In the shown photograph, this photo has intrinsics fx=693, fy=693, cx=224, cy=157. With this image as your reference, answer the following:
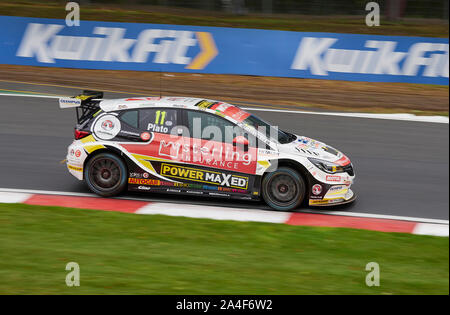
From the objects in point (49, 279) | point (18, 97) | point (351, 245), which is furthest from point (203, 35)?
point (49, 279)

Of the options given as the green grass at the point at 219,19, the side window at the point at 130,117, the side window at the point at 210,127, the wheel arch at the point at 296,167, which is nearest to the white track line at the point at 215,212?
the wheel arch at the point at 296,167

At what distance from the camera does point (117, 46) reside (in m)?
21.7

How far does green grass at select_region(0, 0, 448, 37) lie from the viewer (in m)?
25.2

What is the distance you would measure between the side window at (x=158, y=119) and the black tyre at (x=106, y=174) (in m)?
0.70

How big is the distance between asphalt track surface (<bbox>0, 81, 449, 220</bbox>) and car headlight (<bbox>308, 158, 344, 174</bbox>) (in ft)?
2.95

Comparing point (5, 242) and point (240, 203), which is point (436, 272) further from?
point (5, 242)

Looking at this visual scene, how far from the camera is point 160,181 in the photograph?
1086 centimetres

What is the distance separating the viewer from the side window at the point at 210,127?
34.6 feet

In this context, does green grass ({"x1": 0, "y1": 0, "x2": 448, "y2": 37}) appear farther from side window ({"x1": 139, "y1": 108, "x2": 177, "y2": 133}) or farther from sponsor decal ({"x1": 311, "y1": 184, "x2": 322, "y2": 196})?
sponsor decal ({"x1": 311, "y1": 184, "x2": 322, "y2": 196})

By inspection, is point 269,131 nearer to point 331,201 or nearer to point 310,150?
point 310,150

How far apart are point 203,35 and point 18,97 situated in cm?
599
